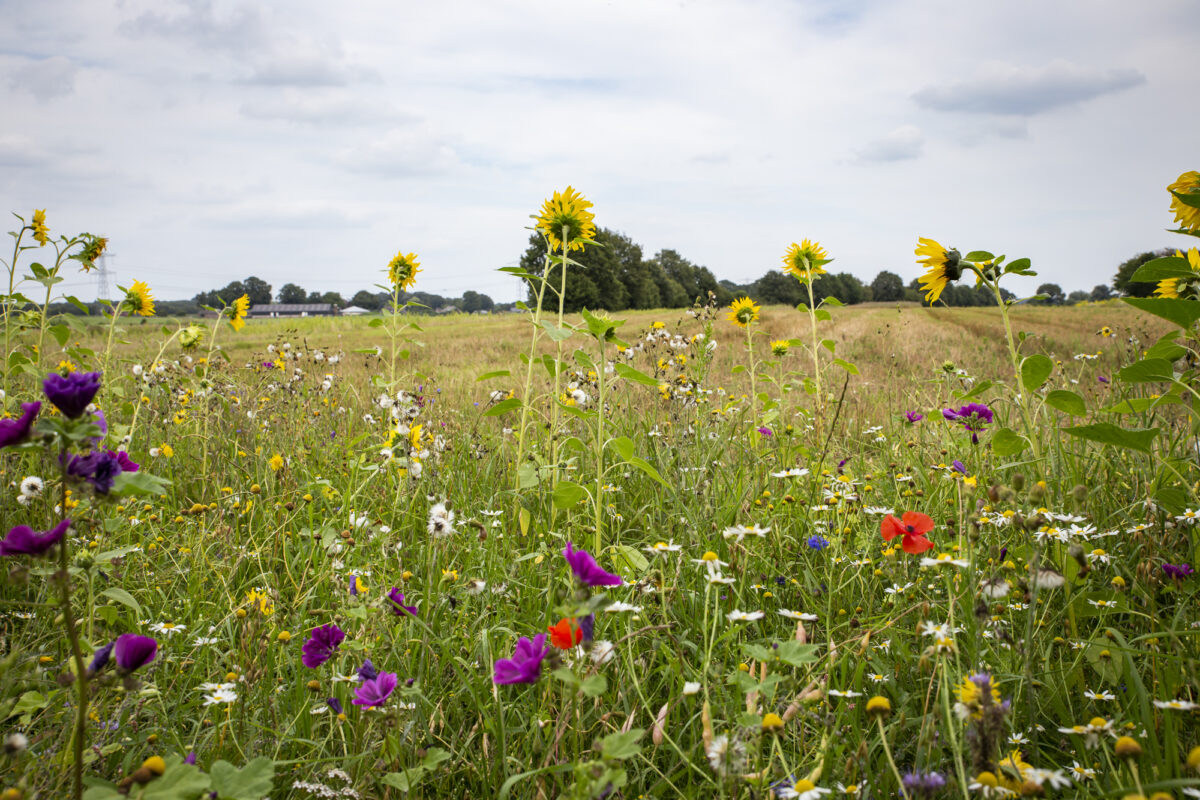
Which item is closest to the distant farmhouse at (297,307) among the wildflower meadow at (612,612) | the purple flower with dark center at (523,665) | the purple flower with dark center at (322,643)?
the wildflower meadow at (612,612)

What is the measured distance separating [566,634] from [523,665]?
0.09 meters

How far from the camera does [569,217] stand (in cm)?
254

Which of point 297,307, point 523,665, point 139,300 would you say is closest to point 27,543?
point 523,665

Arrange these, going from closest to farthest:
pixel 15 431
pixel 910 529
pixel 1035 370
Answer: pixel 15 431, pixel 910 529, pixel 1035 370

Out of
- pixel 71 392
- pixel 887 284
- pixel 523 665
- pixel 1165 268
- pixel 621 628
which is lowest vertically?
pixel 621 628

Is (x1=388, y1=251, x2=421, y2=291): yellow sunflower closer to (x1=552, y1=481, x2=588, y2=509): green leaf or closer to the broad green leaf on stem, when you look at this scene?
(x1=552, y1=481, x2=588, y2=509): green leaf

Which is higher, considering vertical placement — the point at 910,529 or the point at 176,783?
the point at 910,529

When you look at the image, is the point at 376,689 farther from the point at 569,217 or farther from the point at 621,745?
the point at 569,217

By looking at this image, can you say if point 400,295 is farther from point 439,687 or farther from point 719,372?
point 719,372

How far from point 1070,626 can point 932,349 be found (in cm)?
779

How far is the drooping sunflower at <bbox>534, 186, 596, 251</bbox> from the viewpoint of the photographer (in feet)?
8.30

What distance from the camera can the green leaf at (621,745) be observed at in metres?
0.88

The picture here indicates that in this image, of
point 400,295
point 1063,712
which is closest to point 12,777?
point 1063,712

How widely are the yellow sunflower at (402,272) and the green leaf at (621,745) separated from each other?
8.98 ft
